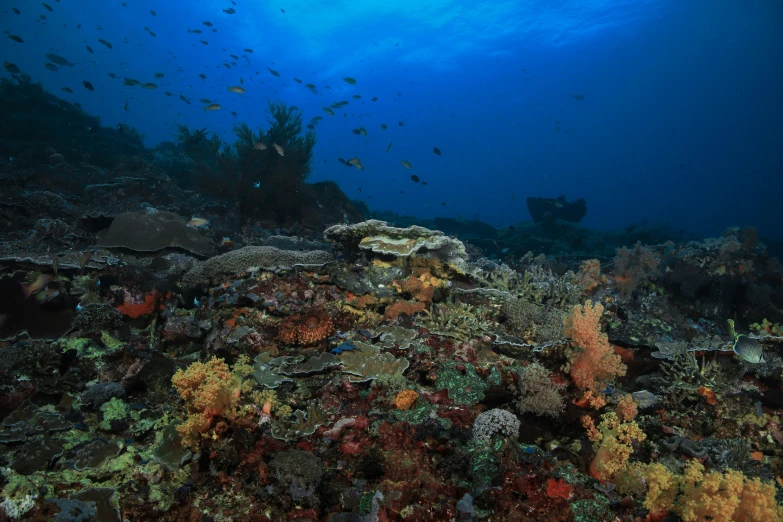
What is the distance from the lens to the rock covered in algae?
6.17m

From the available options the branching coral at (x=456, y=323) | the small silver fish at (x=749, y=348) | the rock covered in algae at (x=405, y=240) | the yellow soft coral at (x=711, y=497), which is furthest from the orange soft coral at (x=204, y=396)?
the small silver fish at (x=749, y=348)

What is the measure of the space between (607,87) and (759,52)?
31.8 meters

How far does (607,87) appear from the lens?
10200 cm

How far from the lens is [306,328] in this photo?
15.9 ft

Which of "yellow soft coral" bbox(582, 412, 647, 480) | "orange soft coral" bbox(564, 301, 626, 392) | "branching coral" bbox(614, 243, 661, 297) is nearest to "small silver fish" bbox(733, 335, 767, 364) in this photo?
"orange soft coral" bbox(564, 301, 626, 392)

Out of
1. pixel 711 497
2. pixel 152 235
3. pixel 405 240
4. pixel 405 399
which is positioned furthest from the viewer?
pixel 152 235

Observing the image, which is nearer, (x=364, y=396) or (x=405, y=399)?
(x=405, y=399)

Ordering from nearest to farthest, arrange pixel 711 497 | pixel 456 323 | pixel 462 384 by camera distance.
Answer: pixel 711 497 < pixel 462 384 < pixel 456 323

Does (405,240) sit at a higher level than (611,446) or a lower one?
higher

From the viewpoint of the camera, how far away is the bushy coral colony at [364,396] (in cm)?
278

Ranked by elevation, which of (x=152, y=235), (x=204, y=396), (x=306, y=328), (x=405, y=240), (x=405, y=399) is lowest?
(x=405, y=399)

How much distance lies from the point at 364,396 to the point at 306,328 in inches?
53.3

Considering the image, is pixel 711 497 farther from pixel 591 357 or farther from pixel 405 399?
pixel 405 399

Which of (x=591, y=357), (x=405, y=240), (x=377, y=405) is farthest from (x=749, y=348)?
(x=405, y=240)
